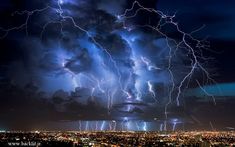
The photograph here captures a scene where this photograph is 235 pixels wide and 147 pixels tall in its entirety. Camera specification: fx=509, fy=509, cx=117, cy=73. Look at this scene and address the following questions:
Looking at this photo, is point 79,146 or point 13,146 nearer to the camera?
point 13,146

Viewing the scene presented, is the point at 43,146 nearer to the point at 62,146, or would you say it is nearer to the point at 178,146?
the point at 62,146

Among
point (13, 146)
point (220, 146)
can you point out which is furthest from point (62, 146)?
point (220, 146)

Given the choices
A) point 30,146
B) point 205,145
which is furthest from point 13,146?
point 205,145

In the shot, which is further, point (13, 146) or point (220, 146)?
point (220, 146)

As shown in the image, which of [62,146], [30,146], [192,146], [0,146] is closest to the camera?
[0,146]

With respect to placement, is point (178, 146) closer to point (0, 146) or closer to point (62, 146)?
point (62, 146)

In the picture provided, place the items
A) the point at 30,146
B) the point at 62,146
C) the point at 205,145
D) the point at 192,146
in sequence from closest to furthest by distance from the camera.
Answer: the point at 205,145 < the point at 30,146 < the point at 62,146 < the point at 192,146

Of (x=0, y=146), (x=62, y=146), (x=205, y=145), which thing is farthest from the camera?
(x=62, y=146)

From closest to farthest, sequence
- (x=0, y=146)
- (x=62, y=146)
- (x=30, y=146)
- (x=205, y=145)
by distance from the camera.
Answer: (x=205, y=145) → (x=0, y=146) → (x=30, y=146) → (x=62, y=146)
